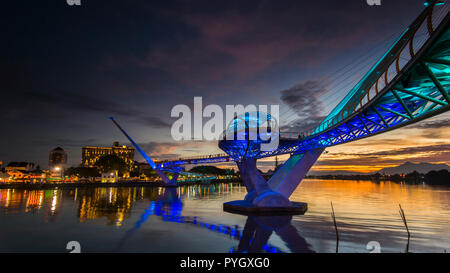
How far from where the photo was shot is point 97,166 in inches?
4961

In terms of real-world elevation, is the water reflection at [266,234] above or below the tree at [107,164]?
below

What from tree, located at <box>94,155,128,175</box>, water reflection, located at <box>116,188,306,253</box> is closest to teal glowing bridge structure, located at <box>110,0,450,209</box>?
water reflection, located at <box>116,188,306,253</box>

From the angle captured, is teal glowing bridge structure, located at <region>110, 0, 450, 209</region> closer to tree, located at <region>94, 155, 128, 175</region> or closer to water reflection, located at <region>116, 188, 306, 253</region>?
water reflection, located at <region>116, 188, 306, 253</region>

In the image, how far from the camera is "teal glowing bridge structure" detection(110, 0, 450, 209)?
9.24 metres

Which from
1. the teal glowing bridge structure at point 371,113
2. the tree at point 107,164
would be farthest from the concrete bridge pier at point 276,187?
the tree at point 107,164

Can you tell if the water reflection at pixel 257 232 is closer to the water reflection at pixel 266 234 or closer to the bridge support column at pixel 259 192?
the water reflection at pixel 266 234

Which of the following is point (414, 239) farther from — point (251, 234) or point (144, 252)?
point (144, 252)

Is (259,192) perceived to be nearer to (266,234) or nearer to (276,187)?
(276,187)

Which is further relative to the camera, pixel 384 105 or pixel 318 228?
pixel 318 228

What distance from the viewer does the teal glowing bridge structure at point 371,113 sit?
9242 mm

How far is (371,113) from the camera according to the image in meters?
17.5
